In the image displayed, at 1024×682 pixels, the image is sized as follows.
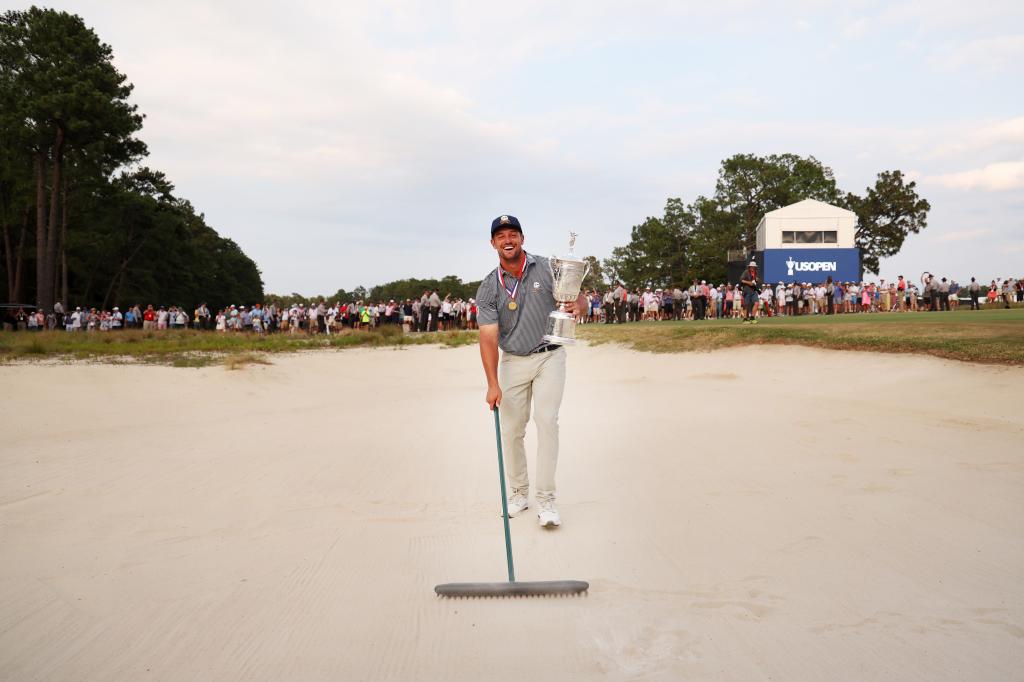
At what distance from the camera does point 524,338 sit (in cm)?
498

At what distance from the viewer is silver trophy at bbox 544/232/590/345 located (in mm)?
4691

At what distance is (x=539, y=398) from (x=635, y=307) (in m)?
30.8

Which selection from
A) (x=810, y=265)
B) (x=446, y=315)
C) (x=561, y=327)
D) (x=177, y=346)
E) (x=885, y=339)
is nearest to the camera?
(x=561, y=327)

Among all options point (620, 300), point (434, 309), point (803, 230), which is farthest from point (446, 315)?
point (803, 230)

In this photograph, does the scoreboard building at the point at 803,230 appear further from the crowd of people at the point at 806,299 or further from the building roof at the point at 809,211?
the crowd of people at the point at 806,299

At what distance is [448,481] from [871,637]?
3.99 m

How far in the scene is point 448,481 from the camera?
649cm

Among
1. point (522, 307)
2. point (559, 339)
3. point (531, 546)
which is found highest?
point (522, 307)

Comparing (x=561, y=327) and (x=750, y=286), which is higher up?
(x=750, y=286)

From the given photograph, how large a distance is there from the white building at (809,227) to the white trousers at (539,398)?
150ft

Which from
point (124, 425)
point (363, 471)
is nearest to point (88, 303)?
point (124, 425)

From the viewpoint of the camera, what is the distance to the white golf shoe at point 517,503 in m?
5.31

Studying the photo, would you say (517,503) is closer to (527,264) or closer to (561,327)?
(561,327)

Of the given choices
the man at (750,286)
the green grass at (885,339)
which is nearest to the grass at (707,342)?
the green grass at (885,339)
